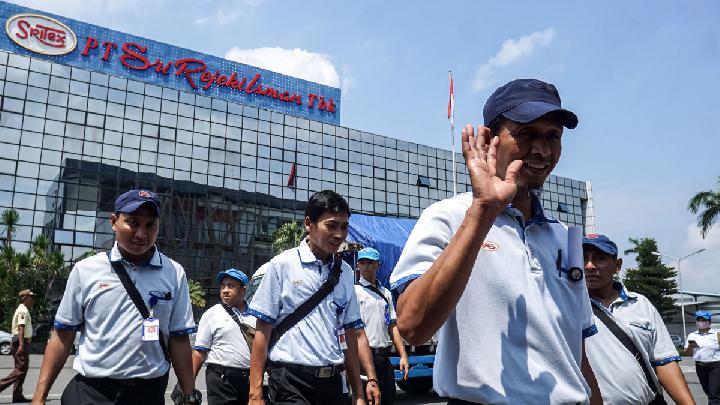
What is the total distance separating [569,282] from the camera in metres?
1.99

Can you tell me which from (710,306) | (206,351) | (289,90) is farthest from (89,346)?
(710,306)

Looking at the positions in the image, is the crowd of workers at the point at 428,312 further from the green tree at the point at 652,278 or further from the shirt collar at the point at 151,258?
the green tree at the point at 652,278

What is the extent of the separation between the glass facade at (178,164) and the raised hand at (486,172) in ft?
159

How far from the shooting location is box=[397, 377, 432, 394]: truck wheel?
469 inches

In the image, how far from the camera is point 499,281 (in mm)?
1750

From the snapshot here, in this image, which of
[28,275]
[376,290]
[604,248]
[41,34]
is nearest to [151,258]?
[604,248]

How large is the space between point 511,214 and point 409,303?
0.53 metres

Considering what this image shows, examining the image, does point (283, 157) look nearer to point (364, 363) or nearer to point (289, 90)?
point (289, 90)

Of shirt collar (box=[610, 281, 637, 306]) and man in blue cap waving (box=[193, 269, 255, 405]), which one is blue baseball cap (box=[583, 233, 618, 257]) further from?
man in blue cap waving (box=[193, 269, 255, 405])

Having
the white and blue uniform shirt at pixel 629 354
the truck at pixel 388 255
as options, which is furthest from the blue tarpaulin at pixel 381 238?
the white and blue uniform shirt at pixel 629 354

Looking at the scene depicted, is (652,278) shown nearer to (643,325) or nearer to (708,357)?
(708,357)

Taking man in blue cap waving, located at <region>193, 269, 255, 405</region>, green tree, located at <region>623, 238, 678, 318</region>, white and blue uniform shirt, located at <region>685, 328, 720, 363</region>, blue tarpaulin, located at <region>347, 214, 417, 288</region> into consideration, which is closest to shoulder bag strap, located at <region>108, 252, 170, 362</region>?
man in blue cap waving, located at <region>193, 269, 255, 405</region>

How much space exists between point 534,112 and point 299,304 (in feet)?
8.65

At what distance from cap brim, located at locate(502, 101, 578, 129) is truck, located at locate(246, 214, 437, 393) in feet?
29.1
